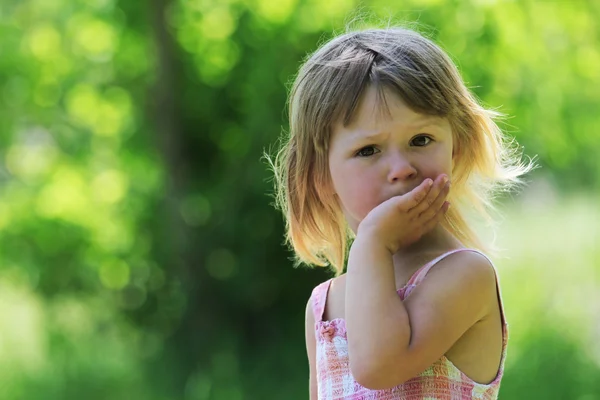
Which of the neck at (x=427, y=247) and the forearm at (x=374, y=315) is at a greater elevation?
the neck at (x=427, y=247)

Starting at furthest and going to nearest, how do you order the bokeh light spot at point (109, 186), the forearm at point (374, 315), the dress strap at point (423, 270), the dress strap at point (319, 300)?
the bokeh light spot at point (109, 186) < the dress strap at point (319, 300) < the dress strap at point (423, 270) < the forearm at point (374, 315)

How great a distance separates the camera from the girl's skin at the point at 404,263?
123 cm

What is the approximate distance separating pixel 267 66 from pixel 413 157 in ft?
9.18

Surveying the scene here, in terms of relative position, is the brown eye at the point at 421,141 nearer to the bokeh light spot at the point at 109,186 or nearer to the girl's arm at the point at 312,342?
the girl's arm at the point at 312,342

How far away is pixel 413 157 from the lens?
1.32 meters

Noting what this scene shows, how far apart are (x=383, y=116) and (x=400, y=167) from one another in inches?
3.1

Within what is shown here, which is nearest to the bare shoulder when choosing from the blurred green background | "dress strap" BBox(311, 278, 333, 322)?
"dress strap" BBox(311, 278, 333, 322)

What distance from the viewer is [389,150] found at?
1.32m

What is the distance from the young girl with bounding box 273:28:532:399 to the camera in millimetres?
1246

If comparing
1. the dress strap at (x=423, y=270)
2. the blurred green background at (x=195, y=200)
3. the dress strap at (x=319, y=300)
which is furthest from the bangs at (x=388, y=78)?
the blurred green background at (x=195, y=200)

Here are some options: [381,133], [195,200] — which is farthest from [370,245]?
[195,200]

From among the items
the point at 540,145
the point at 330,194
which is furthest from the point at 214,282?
the point at 330,194

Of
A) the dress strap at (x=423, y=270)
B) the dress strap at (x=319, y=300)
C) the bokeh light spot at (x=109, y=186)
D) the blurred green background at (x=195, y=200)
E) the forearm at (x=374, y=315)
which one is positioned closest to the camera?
the forearm at (x=374, y=315)

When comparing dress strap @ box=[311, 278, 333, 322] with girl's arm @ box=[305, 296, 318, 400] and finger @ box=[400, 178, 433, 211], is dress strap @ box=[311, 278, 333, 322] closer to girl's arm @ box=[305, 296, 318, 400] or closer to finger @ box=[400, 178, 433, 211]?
girl's arm @ box=[305, 296, 318, 400]
